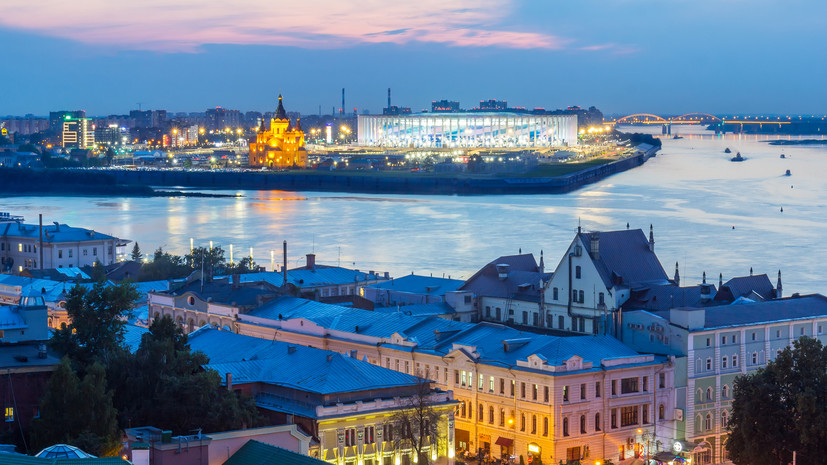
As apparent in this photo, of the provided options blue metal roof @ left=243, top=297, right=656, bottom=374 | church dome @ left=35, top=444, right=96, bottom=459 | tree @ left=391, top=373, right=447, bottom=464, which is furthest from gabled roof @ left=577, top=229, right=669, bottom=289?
church dome @ left=35, top=444, right=96, bottom=459

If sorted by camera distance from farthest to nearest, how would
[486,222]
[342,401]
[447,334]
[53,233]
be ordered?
[486,222]
[53,233]
[447,334]
[342,401]

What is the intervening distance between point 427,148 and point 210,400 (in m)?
95.2

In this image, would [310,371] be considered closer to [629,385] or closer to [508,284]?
[629,385]

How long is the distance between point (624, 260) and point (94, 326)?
7505 millimetres

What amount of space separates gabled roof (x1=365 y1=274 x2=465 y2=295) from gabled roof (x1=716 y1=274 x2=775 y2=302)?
4.01m

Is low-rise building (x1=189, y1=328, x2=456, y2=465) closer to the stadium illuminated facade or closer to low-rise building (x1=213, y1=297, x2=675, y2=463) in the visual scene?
low-rise building (x1=213, y1=297, x2=675, y2=463)

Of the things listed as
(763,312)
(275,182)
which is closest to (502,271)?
(763,312)

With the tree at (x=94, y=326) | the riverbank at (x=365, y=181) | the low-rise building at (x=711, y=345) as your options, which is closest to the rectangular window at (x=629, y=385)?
the low-rise building at (x=711, y=345)

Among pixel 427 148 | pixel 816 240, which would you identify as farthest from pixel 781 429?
pixel 427 148

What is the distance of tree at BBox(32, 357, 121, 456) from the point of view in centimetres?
1068

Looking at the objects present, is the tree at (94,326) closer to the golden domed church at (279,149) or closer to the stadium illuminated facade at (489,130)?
the golden domed church at (279,149)

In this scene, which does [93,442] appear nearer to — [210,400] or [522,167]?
[210,400]

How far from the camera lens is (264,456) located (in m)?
8.88

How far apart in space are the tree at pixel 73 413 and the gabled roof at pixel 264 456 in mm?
1811
